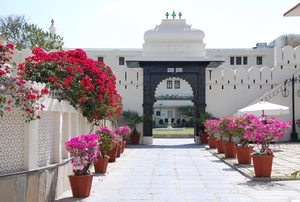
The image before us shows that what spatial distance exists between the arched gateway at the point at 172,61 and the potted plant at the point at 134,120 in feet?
1.21

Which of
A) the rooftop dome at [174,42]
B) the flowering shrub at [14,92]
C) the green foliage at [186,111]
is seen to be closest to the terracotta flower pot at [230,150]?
the rooftop dome at [174,42]

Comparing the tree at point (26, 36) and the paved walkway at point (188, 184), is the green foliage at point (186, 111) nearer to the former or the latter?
the tree at point (26, 36)

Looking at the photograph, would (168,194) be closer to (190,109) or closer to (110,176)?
(110,176)

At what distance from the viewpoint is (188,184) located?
9766 millimetres

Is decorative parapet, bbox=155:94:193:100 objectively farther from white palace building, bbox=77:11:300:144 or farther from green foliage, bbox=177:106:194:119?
white palace building, bbox=77:11:300:144

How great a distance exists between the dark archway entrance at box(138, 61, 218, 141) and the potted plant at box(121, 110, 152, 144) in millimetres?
384

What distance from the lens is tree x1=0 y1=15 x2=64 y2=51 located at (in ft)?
103

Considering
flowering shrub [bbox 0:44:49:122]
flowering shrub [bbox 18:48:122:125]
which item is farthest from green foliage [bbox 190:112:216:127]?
flowering shrub [bbox 0:44:49:122]

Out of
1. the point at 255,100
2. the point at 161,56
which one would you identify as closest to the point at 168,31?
the point at 161,56

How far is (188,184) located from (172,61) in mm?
14155

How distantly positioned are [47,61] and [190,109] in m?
38.8

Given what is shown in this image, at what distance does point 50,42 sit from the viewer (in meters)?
31.6

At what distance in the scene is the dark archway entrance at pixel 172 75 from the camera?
925 inches

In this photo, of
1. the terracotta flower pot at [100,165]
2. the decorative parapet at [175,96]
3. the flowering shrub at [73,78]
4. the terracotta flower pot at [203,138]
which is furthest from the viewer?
the decorative parapet at [175,96]
